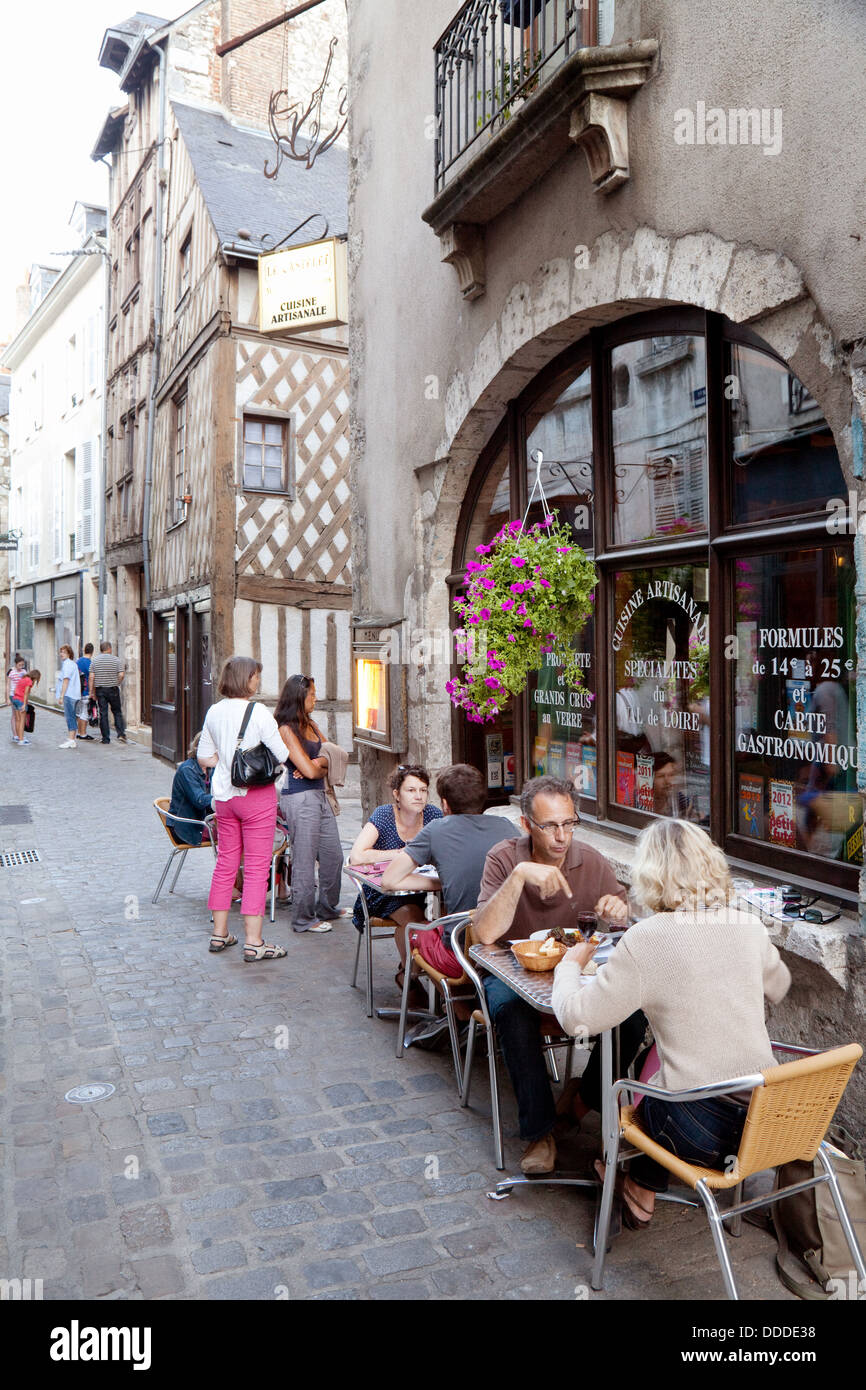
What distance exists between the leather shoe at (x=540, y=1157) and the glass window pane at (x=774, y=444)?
91.7 inches

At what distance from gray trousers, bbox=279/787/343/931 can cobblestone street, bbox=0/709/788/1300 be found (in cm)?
45

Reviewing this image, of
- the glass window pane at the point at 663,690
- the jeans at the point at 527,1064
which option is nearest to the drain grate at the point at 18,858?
the glass window pane at the point at 663,690

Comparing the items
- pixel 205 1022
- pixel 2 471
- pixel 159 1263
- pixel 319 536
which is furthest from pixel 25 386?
pixel 159 1263

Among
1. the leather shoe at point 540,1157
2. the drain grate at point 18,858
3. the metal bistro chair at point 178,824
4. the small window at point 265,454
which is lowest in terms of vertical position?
the leather shoe at point 540,1157

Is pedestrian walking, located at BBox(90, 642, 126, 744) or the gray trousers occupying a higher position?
pedestrian walking, located at BBox(90, 642, 126, 744)

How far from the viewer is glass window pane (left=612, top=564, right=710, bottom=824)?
4410 millimetres

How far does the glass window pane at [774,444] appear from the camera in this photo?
3697 millimetres

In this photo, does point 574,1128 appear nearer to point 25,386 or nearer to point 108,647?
point 108,647

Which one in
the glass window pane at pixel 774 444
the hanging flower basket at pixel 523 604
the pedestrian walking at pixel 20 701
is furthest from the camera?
the pedestrian walking at pixel 20 701

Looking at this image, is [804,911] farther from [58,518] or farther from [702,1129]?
[58,518]

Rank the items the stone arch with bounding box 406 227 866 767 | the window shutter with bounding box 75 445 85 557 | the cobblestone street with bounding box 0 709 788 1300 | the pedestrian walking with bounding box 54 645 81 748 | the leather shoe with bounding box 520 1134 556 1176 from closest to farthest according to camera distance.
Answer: the cobblestone street with bounding box 0 709 788 1300, the leather shoe with bounding box 520 1134 556 1176, the stone arch with bounding box 406 227 866 767, the pedestrian walking with bounding box 54 645 81 748, the window shutter with bounding box 75 445 85 557

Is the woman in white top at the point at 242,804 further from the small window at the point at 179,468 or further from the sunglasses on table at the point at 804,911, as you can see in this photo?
the small window at the point at 179,468

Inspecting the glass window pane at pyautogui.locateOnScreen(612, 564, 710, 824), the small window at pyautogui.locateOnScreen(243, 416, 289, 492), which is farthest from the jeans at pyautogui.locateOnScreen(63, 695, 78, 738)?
the glass window pane at pyautogui.locateOnScreen(612, 564, 710, 824)

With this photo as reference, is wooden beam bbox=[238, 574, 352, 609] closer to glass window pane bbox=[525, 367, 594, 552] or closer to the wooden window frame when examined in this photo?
the wooden window frame
